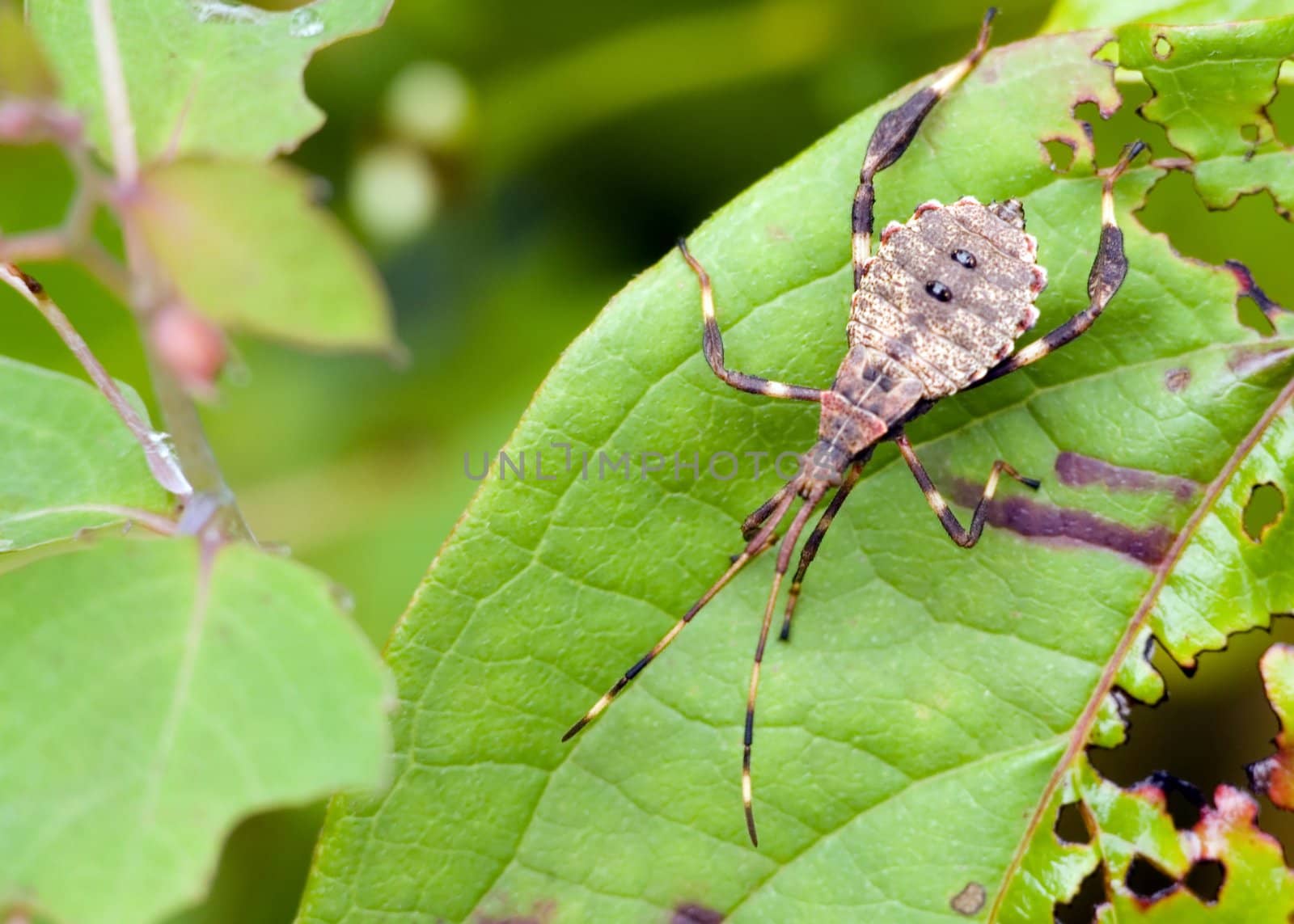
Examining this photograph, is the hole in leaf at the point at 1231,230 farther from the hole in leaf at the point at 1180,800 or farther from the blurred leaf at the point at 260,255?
the blurred leaf at the point at 260,255

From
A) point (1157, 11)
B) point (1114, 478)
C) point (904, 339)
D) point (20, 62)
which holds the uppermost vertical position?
point (20, 62)

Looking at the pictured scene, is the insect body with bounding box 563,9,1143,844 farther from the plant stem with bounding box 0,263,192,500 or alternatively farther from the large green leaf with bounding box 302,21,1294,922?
the plant stem with bounding box 0,263,192,500

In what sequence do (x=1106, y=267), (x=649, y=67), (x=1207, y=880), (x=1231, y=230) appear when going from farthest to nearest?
1. (x=649, y=67)
2. (x=1231, y=230)
3. (x=1106, y=267)
4. (x=1207, y=880)

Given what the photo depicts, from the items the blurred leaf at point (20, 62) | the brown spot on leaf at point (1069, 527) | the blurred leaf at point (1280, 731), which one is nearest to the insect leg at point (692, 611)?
the brown spot on leaf at point (1069, 527)

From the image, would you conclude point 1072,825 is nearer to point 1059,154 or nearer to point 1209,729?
point 1209,729

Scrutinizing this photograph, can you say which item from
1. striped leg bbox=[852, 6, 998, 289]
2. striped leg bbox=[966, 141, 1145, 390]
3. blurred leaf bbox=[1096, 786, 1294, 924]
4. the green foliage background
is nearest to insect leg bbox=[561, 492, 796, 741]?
striped leg bbox=[852, 6, 998, 289]

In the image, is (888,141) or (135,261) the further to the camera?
(888,141)

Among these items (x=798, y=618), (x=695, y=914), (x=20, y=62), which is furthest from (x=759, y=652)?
(x=20, y=62)
